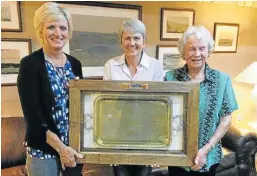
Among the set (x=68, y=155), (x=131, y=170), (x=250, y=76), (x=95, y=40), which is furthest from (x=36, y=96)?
(x=250, y=76)

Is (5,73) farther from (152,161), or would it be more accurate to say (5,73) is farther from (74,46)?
(152,161)

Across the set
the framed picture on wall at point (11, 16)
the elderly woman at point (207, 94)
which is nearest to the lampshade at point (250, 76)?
the elderly woman at point (207, 94)

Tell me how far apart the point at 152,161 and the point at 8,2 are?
169 centimetres

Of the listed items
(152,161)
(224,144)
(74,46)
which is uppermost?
(74,46)

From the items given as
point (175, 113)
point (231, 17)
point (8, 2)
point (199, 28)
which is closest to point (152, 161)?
point (175, 113)

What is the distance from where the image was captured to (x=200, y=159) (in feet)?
4.50

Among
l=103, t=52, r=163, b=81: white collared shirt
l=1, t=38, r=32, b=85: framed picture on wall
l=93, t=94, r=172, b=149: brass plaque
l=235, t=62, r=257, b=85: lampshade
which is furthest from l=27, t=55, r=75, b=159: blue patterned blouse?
l=235, t=62, r=257, b=85: lampshade

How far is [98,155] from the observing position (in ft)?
4.45

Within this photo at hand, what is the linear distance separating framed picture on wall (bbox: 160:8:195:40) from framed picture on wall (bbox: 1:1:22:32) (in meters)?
1.32

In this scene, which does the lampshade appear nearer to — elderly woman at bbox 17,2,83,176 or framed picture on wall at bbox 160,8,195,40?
framed picture on wall at bbox 160,8,195,40

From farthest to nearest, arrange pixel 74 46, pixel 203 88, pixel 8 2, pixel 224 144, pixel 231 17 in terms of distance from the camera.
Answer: pixel 231 17, pixel 224 144, pixel 74 46, pixel 8 2, pixel 203 88

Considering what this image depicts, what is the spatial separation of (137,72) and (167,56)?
154 cm

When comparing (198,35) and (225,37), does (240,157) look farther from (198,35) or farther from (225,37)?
(198,35)

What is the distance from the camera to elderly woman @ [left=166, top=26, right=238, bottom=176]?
4.70 ft
